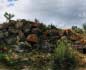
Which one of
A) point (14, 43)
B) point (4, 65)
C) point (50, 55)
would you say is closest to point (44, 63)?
point (50, 55)

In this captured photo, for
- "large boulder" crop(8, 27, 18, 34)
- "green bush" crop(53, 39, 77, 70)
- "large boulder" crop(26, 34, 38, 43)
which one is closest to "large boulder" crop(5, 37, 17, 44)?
"large boulder" crop(8, 27, 18, 34)

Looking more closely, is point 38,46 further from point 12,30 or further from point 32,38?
point 12,30

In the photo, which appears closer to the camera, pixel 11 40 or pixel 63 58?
pixel 63 58

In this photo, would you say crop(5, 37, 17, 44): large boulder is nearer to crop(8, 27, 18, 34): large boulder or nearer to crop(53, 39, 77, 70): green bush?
Answer: crop(8, 27, 18, 34): large boulder

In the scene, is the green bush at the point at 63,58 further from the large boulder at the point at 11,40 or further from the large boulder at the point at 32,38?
the large boulder at the point at 11,40

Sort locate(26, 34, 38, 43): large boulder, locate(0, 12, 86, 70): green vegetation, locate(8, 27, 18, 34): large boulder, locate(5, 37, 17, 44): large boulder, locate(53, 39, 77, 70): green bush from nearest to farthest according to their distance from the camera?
locate(53, 39, 77, 70): green bush, locate(0, 12, 86, 70): green vegetation, locate(26, 34, 38, 43): large boulder, locate(5, 37, 17, 44): large boulder, locate(8, 27, 18, 34): large boulder

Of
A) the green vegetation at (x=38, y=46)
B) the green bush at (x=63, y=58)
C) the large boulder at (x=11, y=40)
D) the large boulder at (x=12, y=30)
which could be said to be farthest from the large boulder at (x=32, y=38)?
the green bush at (x=63, y=58)

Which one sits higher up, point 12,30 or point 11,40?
point 12,30

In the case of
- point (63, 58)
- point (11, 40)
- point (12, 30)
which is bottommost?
point (63, 58)

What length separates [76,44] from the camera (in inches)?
704

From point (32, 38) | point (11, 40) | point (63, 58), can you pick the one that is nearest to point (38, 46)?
point (32, 38)

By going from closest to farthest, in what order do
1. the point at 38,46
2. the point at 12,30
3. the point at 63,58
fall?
the point at 63,58 < the point at 38,46 < the point at 12,30

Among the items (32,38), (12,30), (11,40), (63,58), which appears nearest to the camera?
(63,58)

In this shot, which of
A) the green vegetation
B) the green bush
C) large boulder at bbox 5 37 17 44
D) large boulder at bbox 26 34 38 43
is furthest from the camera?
large boulder at bbox 5 37 17 44
